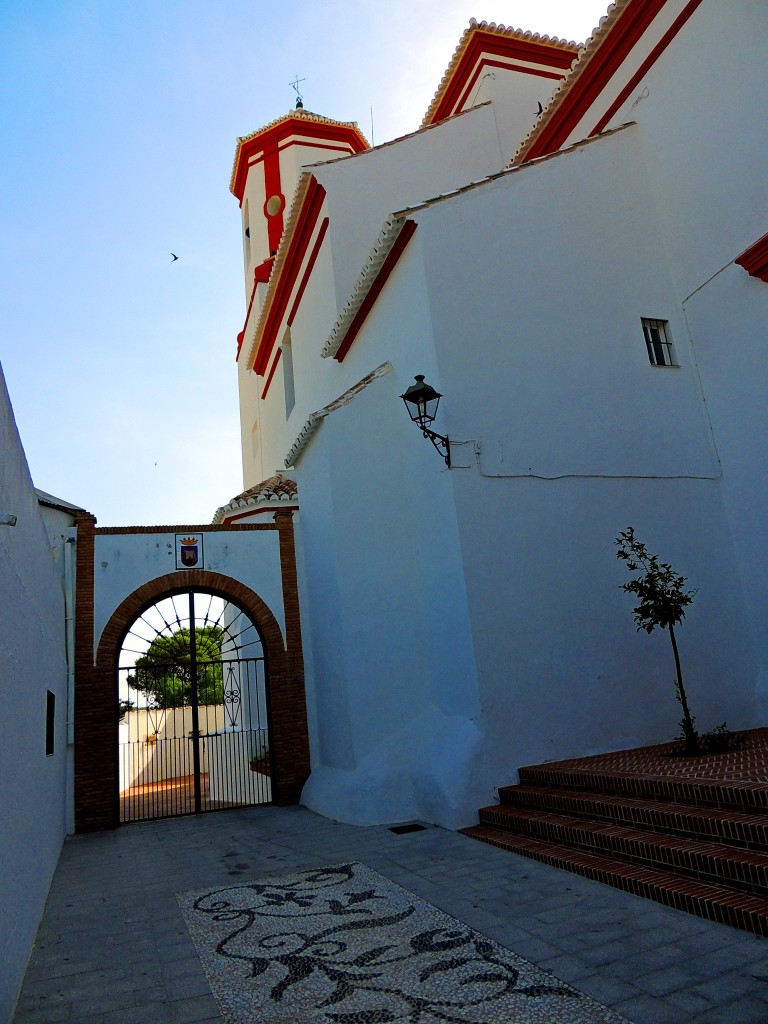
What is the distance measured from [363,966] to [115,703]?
580 cm

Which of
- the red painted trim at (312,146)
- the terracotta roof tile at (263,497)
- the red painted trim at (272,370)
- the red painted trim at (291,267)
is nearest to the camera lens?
the terracotta roof tile at (263,497)

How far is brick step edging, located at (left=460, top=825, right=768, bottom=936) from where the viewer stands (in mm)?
3410

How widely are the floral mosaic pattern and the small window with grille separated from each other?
241 inches

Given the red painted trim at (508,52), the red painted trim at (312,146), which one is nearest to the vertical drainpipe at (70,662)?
the red painted trim at (508,52)

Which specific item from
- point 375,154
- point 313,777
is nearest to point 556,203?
point 375,154

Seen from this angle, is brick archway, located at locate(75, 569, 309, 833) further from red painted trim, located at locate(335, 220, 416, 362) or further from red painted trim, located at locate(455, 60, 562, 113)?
red painted trim, located at locate(455, 60, 562, 113)

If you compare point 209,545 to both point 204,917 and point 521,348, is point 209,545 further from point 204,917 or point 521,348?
point 204,917

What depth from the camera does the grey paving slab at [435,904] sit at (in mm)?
2984

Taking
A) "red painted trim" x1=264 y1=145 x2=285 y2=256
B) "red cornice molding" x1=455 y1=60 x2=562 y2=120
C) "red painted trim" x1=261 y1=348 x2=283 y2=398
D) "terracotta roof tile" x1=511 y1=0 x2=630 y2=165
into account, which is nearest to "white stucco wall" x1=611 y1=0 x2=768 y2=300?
"terracotta roof tile" x1=511 y1=0 x2=630 y2=165

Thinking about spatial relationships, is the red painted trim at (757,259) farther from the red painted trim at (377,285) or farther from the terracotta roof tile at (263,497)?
the terracotta roof tile at (263,497)

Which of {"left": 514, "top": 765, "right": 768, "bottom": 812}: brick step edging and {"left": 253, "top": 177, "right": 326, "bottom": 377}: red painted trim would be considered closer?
{"left": 514, "top": 765, "right": 768, "bottom": 812}: brick step edging

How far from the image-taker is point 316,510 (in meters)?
8.61

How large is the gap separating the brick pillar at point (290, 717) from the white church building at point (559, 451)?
0.17 m

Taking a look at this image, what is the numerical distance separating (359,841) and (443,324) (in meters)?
4.87
